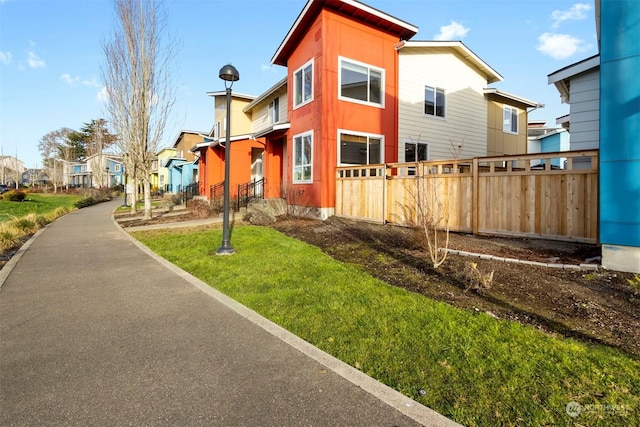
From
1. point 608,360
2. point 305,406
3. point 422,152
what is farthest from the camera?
point 422,152

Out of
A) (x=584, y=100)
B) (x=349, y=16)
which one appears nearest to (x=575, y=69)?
(x=584, y=100)

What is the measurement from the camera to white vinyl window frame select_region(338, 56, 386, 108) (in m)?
12.9

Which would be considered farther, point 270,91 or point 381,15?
point 270,91

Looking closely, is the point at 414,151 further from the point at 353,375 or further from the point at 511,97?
the point at 353,375

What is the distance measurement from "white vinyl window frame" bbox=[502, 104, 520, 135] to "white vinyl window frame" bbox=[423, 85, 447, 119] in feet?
18.3

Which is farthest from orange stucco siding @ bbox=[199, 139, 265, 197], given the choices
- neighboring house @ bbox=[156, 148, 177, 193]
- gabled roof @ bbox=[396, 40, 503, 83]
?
neighboring house @ bbox=[156, 148, 177, 193]

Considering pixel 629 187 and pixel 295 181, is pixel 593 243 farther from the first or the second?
pixel 295 181

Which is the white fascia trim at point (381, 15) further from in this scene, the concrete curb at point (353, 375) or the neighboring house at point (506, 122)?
the concrete curb at point (353, 375)

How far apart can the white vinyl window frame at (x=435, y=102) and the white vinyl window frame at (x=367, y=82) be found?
2.92 metres

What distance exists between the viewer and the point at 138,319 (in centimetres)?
425

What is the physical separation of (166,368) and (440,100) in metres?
16.8

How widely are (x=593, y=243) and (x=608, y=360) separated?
15.2 feet

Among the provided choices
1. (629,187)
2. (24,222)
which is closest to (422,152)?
(629,187)

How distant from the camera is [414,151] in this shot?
15133mm
